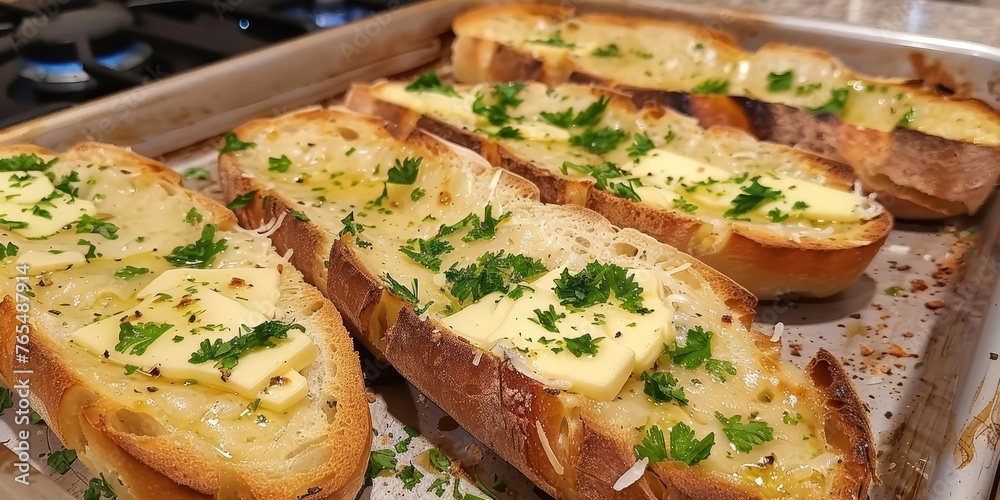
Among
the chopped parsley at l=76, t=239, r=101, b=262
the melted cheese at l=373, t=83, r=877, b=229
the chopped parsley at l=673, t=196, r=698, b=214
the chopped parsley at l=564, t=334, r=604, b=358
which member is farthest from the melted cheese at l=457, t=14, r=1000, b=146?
the chopped parsley at l=76, t=239, r=101, b=262

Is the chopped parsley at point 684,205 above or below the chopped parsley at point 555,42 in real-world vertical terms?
below

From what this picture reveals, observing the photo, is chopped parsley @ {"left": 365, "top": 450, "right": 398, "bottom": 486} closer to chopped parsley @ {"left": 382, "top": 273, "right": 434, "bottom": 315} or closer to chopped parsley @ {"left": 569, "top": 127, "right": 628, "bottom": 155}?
chopped parsley @ {"left": 382, "top": 273, "right": 434, "bottom": 315}

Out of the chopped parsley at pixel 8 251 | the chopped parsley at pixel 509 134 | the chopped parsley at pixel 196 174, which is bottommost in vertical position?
the chopped parsley at pixel 196 174

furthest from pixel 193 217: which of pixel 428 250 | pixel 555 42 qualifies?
pixel 555 42

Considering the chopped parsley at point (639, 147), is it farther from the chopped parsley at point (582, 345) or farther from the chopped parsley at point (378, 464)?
the chopped parsley at point (378, 464)

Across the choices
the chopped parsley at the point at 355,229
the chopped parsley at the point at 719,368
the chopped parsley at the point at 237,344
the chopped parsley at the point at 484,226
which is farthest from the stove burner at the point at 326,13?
the chopped parsley at the point at 719,368

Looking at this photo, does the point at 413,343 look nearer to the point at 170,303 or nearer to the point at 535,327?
the point at 535,327

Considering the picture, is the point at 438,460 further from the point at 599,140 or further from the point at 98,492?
the point at 599,140
